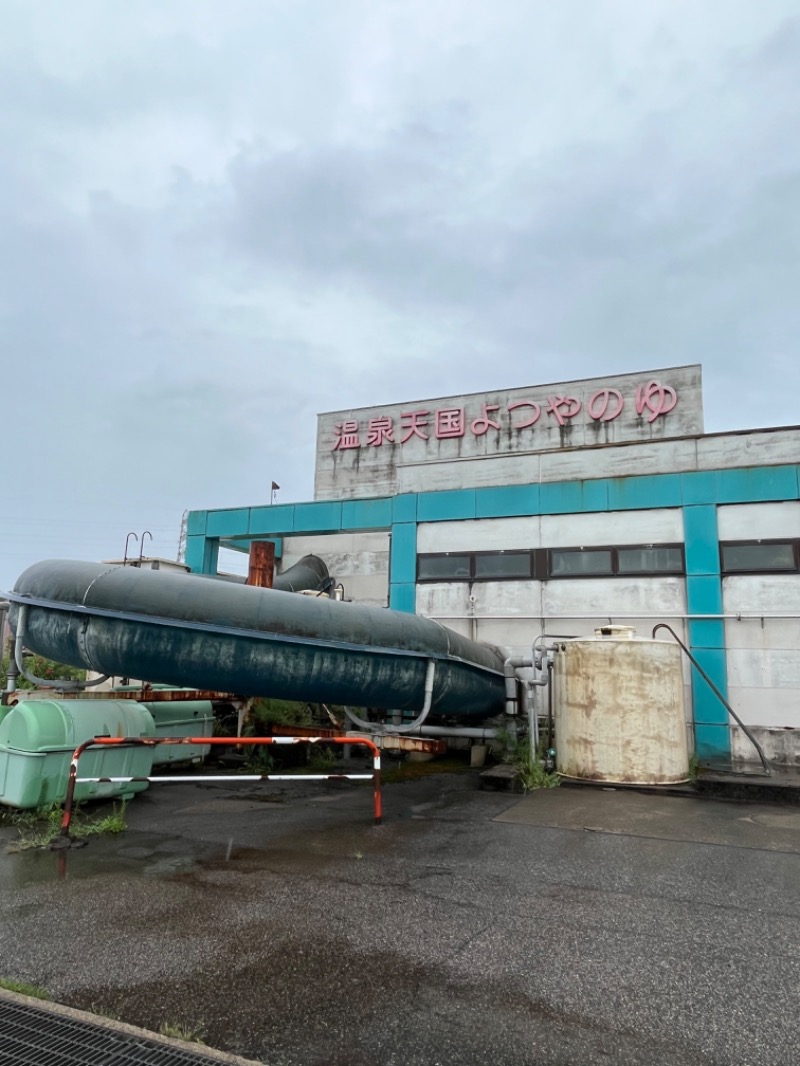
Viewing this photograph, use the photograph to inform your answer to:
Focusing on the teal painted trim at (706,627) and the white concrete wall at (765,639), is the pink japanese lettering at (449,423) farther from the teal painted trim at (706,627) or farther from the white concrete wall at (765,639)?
the white concrete wall at (765,639)

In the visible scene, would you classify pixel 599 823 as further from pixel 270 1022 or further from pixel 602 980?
pixel 270 1022

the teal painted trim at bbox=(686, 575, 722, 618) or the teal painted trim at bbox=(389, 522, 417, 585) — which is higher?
the teal painted trim at bbox=(389, 522, 417, 585)

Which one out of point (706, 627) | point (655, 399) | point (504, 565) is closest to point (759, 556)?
point (706, 627)

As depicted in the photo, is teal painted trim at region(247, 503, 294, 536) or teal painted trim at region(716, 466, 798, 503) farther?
teal painted trim at region(247, 503, 294, 536)

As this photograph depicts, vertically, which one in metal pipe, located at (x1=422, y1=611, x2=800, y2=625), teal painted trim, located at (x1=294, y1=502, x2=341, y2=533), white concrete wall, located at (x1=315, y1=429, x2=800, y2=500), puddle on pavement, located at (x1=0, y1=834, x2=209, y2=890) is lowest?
puddle on pavement, located at (x1=0, y1=834, x2=209, y2=890)

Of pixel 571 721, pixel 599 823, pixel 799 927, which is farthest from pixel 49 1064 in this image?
pixel 571 721

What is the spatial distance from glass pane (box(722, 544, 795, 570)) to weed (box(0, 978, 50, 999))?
1153 cm

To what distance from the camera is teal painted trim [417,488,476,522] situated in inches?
545

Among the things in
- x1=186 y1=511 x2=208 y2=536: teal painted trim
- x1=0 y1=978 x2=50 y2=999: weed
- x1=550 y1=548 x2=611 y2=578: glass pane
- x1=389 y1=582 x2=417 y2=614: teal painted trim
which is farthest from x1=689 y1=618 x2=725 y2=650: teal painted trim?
x1=186 y1=511 x2=208 y2=536: teal painted trim

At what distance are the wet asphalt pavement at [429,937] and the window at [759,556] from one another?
5450 mm

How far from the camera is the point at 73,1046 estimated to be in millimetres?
2955

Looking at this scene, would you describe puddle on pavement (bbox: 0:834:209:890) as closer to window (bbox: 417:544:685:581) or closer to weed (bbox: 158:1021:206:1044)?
weed (bbox: 158:1021:206:1044)

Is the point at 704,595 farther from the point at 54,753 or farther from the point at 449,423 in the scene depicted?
the point at 449,423

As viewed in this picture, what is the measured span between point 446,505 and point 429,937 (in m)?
10.4
